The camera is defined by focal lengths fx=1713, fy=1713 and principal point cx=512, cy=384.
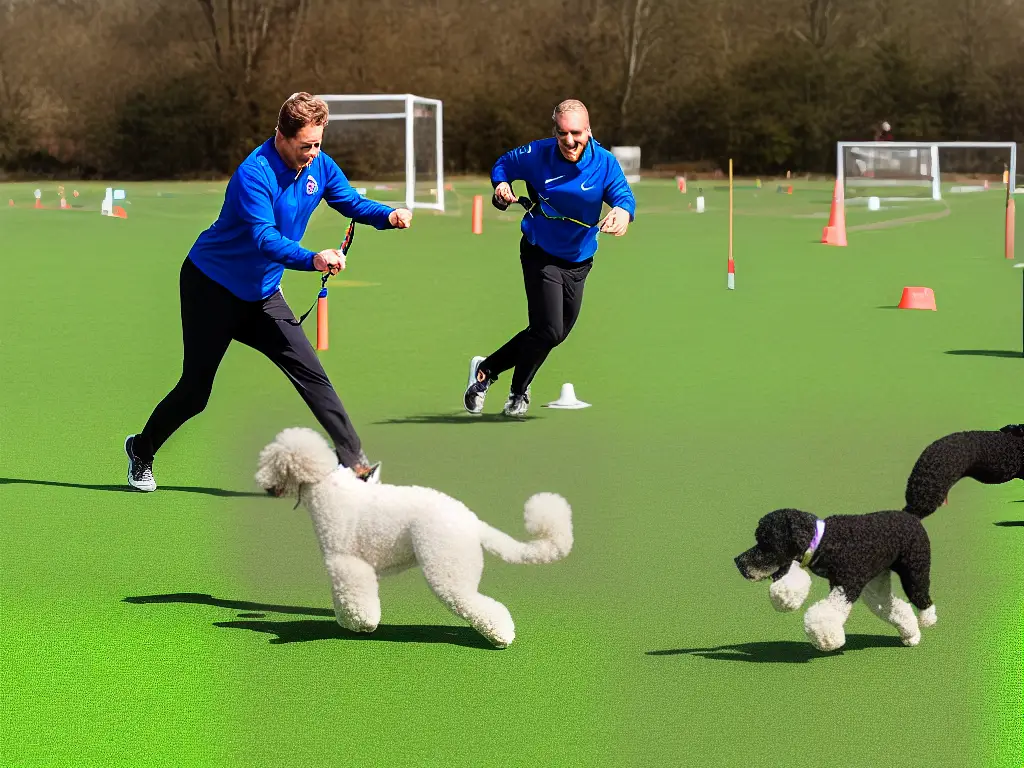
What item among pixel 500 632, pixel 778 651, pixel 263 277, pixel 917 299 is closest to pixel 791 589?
pixel 778 651

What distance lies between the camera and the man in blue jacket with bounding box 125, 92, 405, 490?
25.9 ft

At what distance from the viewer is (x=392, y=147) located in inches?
1832

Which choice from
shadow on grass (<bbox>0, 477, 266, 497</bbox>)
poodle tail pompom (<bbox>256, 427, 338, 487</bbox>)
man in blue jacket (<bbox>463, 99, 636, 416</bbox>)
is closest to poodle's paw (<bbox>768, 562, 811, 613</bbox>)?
poodle tail pompom (<bbox>256, 427, 338, 487</bbox>)

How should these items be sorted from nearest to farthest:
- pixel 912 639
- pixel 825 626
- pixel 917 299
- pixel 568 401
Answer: pixel 825 626, pixel 912 639, pixel 568 401, pixel 917 299

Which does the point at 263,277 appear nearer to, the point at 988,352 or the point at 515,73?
the point at 988,352

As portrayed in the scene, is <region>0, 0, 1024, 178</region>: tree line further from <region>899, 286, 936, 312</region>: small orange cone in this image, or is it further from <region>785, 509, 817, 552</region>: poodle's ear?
<region>785, 509, 817, 552</region>: poodle's ear

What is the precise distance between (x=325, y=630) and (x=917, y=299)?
500 inches

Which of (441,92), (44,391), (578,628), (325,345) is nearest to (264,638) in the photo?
(578,628)

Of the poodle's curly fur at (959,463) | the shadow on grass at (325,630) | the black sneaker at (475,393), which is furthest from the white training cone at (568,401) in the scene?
the shadow on grass at (325,630)

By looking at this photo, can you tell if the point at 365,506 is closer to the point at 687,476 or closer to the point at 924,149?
the point at 687,476

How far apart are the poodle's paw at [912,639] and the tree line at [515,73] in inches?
2442

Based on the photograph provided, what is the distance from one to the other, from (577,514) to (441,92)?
6747cm

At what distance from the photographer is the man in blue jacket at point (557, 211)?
33.6 ft

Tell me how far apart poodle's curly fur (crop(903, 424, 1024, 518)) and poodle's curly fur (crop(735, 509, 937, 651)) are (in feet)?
2.30
